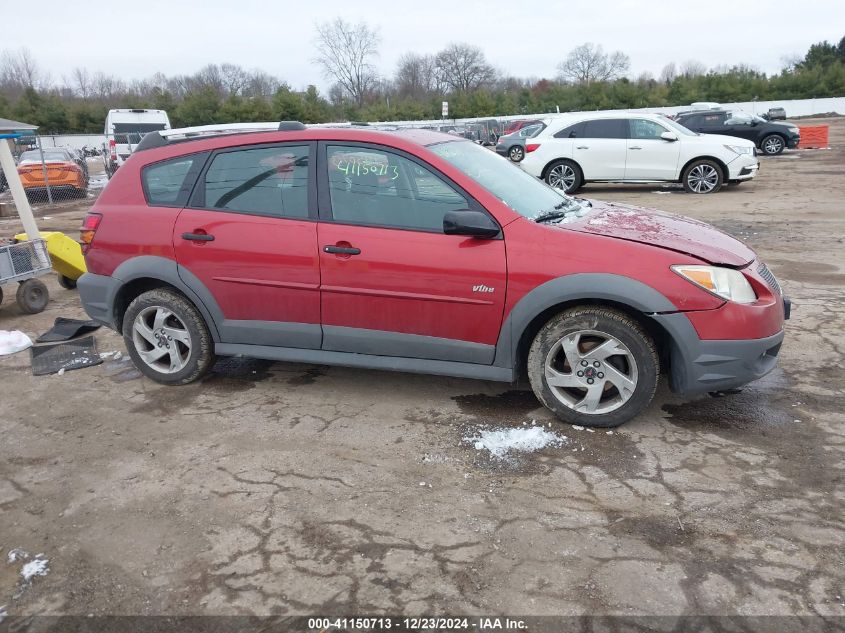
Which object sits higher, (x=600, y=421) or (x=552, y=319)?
(x=552, y=319)

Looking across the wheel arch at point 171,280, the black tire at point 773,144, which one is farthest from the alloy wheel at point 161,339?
the black tire at point 773,144

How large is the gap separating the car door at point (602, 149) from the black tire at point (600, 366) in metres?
11.5

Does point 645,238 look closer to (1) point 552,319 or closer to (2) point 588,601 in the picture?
(1) point 552,319

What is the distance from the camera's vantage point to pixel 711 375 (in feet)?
12.1

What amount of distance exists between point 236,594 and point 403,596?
26.8 inches

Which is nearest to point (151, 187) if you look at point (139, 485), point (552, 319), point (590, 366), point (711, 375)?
point (139, 485)

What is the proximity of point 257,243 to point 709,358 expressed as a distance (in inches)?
112

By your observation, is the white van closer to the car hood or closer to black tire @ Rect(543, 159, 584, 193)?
black tire @ Rect(543, 159, 584, 193)

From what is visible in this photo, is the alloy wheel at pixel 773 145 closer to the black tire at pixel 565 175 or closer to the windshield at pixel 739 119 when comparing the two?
the windshield at pixel 739 119

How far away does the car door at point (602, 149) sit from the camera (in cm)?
1427

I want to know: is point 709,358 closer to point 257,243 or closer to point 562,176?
point 257,243

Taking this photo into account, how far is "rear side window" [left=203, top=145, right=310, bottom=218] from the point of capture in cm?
430

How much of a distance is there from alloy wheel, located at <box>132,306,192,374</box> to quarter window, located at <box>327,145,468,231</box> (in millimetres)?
1520

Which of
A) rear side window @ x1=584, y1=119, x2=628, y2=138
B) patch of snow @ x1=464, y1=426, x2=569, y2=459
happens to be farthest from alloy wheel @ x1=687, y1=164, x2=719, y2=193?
patch of snow @ x1=464, y1=426, x2=569, y2=459
